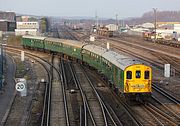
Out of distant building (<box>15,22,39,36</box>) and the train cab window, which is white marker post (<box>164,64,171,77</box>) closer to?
the train cab window

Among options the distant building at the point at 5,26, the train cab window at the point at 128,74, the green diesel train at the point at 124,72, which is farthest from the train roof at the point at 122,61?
the distant building at the point at 5,26

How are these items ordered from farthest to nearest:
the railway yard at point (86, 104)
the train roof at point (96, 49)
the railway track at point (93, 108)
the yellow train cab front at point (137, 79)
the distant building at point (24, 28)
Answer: the distant building at point (24, 28) → the train roof at point (96, 49) → the yellow train cab front at point (137, 79) → the railway yard at point (86, 104) → the railway track at point (93, 108)

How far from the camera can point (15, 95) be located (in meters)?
26.7

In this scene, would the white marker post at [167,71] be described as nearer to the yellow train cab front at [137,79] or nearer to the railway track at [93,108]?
the railway track at [93,108]

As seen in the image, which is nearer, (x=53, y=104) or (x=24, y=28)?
(x=53, y=104)

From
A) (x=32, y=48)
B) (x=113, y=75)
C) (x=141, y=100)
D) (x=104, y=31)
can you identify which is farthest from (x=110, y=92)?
(x=104, y=31)

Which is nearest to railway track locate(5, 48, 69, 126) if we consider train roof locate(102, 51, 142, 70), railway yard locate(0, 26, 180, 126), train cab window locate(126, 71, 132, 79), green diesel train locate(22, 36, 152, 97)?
railway yard locate(0, 26, 180, 126)

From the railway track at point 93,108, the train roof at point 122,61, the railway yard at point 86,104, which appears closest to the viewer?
the railway track at point 93,108

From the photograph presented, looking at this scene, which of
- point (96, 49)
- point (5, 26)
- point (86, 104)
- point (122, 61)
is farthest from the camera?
point (5, 26)

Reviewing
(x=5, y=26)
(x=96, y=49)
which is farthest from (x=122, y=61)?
(x=5, y=26)

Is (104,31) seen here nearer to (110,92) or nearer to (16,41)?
(16,41)

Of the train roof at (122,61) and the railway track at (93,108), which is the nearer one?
the railway track at (93,108)

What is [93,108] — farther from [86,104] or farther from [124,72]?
[124,72]

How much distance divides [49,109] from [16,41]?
63476 millimetres
